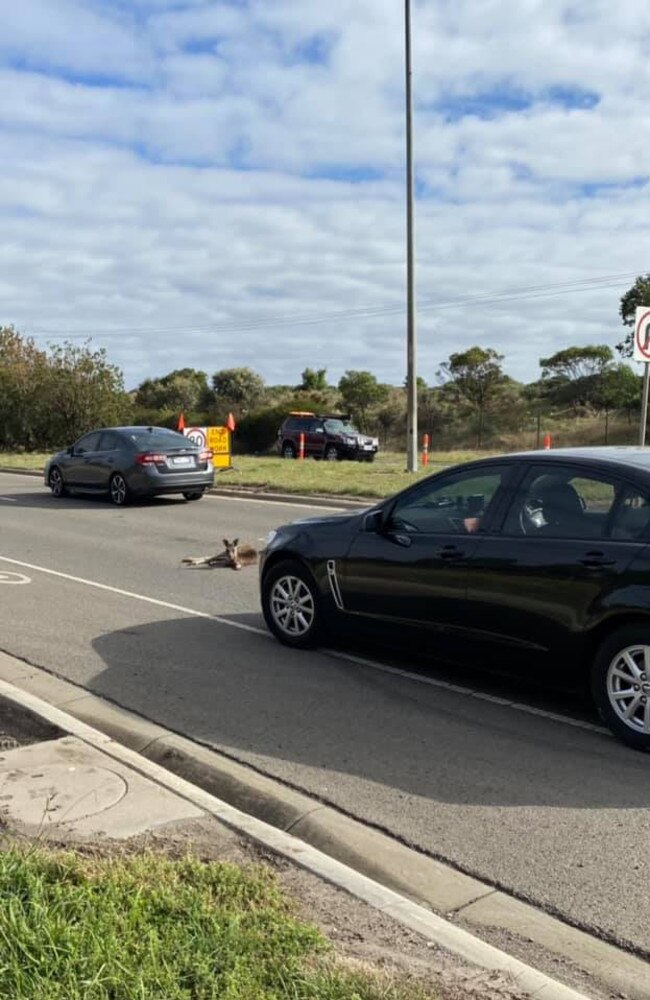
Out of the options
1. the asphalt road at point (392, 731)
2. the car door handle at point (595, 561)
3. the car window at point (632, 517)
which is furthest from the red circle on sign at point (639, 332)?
the car door handle at point (595, 561)

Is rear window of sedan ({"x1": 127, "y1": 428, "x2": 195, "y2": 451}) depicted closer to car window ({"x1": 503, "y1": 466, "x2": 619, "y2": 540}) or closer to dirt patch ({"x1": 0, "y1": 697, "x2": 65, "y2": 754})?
dirt patch ({"x1": 0, "y1": 697, "x2": 65, "y2": 754})

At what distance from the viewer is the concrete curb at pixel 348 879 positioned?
3113 mm

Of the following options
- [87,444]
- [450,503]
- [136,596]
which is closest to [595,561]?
[450,503]

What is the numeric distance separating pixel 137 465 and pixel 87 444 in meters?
2.23

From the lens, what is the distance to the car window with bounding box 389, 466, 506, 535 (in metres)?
6.10

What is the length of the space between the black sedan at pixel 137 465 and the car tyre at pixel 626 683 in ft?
43.5

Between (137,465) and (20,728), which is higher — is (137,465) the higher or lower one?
the higher one

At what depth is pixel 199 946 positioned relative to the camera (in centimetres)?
300

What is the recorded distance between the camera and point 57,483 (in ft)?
65.5

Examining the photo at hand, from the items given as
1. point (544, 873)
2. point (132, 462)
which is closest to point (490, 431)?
point (132, 462)

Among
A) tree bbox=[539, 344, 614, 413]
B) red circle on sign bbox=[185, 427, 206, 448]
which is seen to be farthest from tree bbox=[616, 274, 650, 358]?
red circle on sign bbox=[185, 427, 206, 448]

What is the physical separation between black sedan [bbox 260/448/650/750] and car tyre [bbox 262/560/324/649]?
0.03 m

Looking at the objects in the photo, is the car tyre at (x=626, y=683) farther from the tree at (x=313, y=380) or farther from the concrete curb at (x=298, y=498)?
the tree at (x=313, y=380)

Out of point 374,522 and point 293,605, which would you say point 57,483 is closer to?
point 293,605
